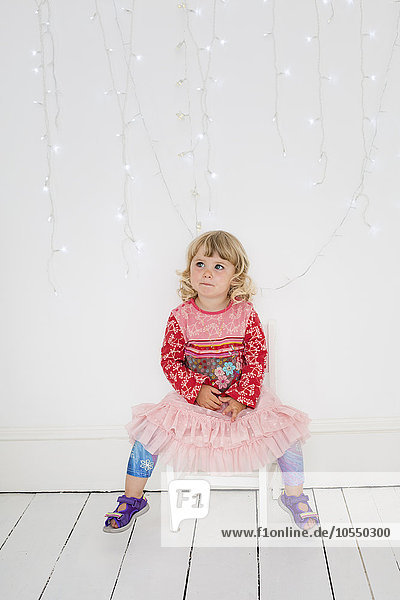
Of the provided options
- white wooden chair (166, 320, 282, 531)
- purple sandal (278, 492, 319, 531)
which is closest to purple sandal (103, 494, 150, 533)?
white wooden chair (166, 320, 282, 531)

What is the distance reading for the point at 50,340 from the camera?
231cm

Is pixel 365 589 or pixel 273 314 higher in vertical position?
pixel 273 314

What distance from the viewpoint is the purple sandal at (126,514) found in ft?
6.49

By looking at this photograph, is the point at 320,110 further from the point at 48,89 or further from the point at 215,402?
the point at 215,402

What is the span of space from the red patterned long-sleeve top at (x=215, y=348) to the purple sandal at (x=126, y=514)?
38cm

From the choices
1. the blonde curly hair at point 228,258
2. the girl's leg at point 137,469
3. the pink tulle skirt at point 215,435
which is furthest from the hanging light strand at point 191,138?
the girl's leg at point 137,469

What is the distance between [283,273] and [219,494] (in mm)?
830

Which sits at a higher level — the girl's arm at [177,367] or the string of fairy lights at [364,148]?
the string of fairy lights at [364,148]

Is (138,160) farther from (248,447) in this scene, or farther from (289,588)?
(289,588)

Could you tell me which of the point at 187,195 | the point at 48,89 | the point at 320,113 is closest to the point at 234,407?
the point at 187,195

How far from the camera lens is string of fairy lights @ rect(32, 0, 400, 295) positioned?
2.18 metres

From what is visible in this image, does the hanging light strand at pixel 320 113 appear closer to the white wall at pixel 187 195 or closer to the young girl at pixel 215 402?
the white wall at pixel 187 195

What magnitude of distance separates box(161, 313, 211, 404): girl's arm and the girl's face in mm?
158

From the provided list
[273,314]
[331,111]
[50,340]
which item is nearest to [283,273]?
[273,314]
